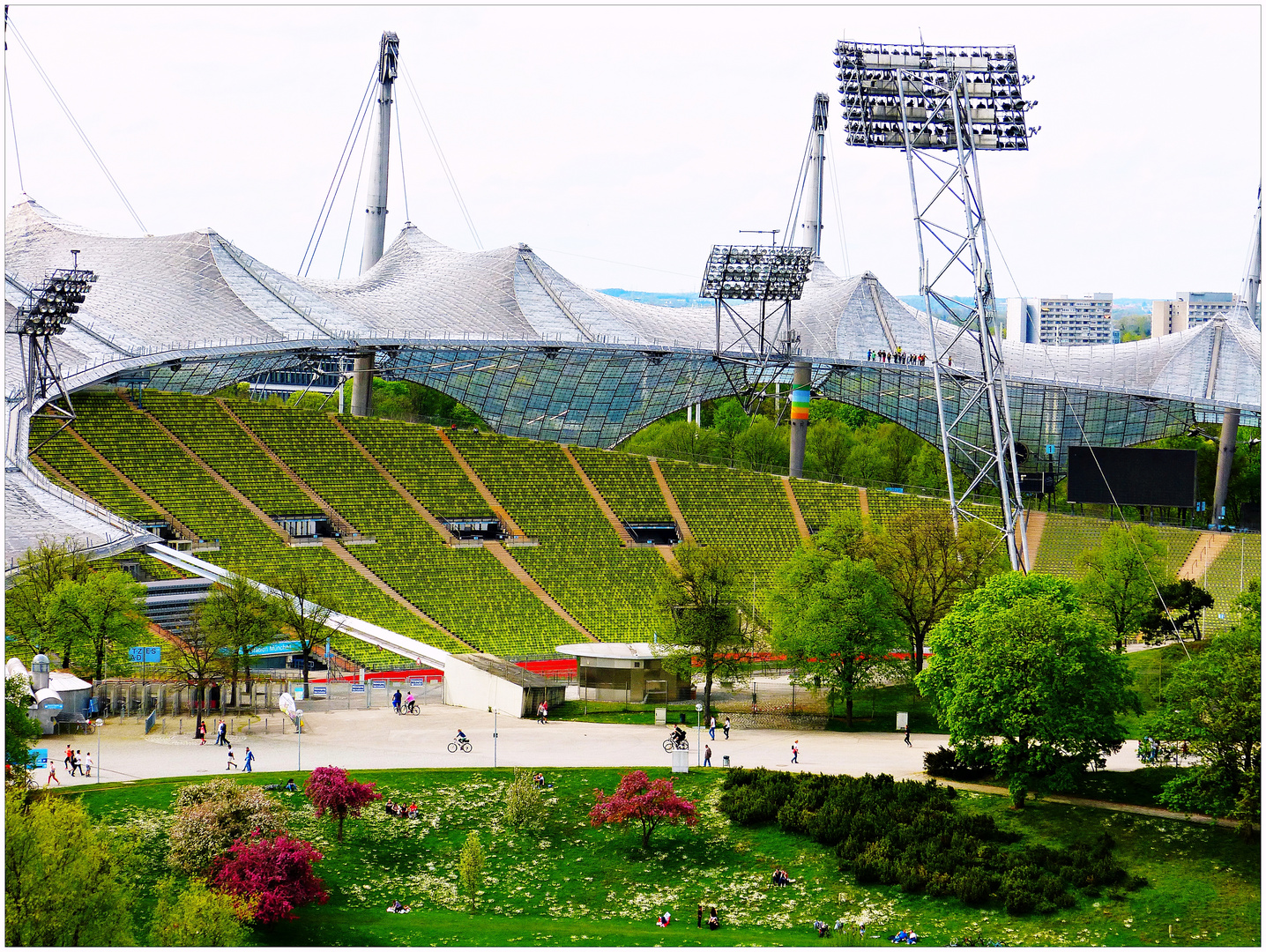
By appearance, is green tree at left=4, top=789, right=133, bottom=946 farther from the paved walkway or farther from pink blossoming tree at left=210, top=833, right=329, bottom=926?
the paved walkway

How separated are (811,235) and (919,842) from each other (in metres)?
64.0

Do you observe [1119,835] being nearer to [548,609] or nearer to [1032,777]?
[1032,777]

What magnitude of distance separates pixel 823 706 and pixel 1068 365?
41.3 m

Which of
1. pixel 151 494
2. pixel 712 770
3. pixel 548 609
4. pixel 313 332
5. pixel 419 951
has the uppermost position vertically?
pixel 313 332

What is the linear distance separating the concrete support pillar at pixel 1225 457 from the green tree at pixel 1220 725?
47.4 metres

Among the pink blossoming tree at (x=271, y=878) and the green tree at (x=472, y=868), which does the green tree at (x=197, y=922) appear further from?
the green tree at (x=472, y=868)

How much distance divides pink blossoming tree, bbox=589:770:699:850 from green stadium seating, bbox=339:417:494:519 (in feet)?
109

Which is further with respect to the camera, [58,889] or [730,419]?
[730,419]

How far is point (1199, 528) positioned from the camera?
7894cm

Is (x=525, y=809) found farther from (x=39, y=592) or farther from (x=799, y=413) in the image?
(x=799, y=413)

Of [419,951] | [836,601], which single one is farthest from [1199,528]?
[419,951]

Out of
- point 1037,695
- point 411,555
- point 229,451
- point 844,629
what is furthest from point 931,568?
point 229,451

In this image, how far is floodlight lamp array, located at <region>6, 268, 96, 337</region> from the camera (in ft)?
192

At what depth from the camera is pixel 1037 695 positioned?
3884 centimetres
